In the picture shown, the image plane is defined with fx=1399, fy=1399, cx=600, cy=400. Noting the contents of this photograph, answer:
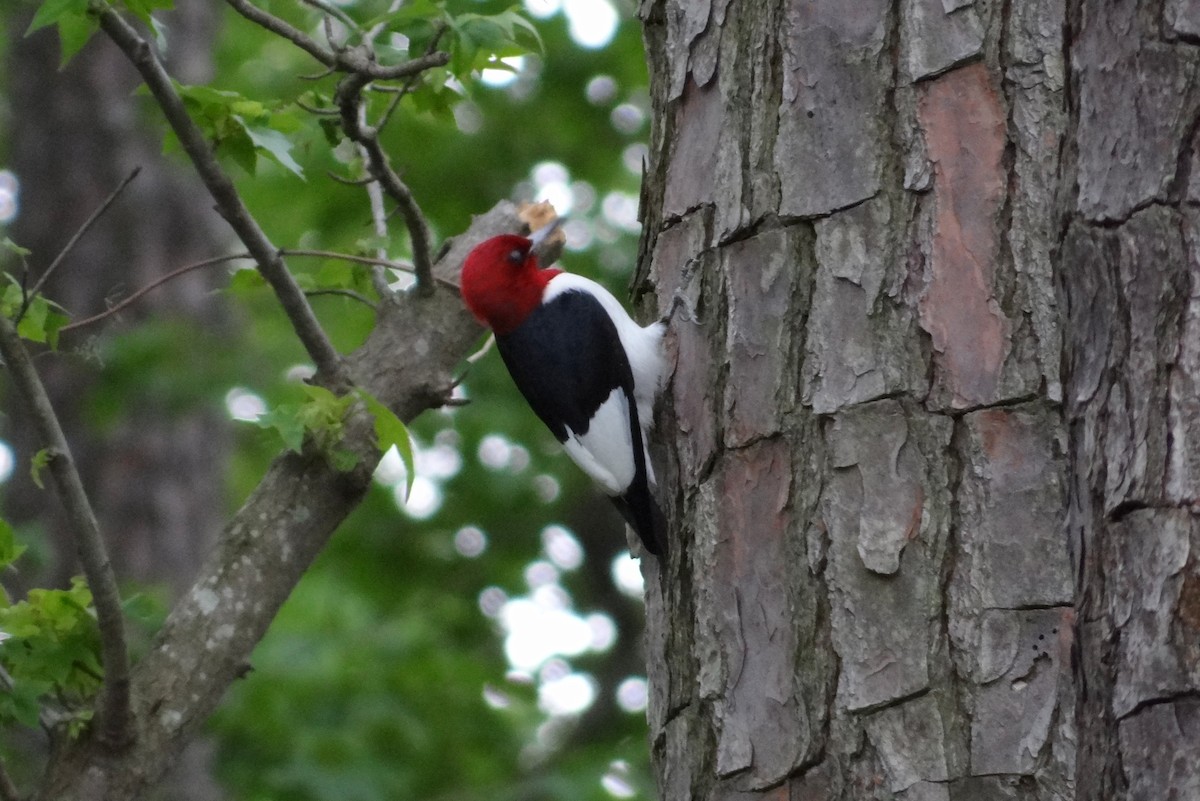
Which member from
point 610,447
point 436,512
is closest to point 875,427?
point 610,447

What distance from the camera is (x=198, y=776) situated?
5973mm

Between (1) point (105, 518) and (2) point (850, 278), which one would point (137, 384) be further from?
(2) point (850, 278)

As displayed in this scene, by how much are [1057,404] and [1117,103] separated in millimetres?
672

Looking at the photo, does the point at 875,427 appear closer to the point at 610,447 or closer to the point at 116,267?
the point at 610,447

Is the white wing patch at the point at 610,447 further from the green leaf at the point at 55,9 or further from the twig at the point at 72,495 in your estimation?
the green leaf at the point at 55,9

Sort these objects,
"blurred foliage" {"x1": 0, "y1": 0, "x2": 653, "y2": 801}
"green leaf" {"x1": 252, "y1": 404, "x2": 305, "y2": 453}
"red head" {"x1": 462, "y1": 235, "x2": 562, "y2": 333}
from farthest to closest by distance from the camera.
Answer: "blurred foliage" {"x1": 0, "y1": 0, "x2": 653, "y2": 801} → "red head" {"x1": 462, "y1": 235, "x2": 562, "y2": 333} → "green leaf" {"x1": 252, "y1": 404, "x2": 305, "y2": 453}

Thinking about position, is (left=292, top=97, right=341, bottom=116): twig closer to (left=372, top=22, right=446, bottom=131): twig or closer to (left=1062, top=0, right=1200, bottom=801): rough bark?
(left=372, top=22, right=446, bottom=131): twig

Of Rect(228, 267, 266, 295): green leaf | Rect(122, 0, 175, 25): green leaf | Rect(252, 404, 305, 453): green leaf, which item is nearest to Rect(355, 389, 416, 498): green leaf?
Rect(252, 404, 305, 453): green leaf

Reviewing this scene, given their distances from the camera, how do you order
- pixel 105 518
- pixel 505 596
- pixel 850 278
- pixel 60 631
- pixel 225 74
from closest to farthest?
pixel 850 278, pixel 60 631, pixel 105 518, pixel 225 74, pixel 505 596

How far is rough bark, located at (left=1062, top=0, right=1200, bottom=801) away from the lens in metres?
1.39

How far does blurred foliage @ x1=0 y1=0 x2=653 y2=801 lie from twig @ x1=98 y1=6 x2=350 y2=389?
1764 mm

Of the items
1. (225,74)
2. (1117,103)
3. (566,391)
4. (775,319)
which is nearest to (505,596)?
(225,74)

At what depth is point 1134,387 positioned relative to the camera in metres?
1.47

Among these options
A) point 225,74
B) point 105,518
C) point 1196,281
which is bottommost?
point 1196,281
